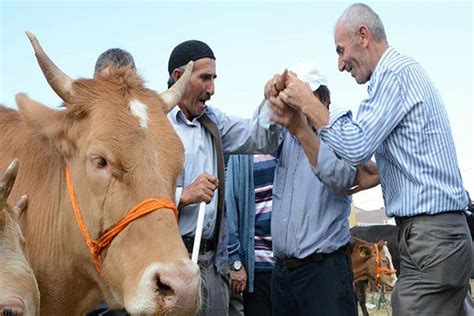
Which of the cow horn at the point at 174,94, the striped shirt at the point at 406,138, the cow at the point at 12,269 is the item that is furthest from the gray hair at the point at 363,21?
the cow at the point at 12,269

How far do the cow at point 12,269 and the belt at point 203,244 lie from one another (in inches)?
68.8

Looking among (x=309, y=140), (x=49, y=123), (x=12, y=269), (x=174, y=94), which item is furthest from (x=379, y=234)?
(x=12, y=269)

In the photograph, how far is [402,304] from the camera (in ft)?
17.5

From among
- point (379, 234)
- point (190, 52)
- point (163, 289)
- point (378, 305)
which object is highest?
point (190, 52)

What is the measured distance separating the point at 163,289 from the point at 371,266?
11.0 m

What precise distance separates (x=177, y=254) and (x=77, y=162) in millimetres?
1033

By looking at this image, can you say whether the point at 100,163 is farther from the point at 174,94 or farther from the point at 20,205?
the point at 174,94

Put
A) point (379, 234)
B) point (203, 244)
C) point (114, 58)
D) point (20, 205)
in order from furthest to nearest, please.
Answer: point (379, 234)
point (114, 58)
point (203, 244)
point (20, 205)

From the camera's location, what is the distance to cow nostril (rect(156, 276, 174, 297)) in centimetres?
421

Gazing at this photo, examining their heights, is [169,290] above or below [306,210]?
above

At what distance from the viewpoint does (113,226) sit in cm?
464

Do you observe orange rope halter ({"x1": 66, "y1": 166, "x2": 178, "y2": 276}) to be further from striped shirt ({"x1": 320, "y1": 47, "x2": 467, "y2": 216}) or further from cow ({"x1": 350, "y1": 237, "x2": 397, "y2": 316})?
cow ({"x1": 350, "y1": 237, "x2": 397, "y2": 316})

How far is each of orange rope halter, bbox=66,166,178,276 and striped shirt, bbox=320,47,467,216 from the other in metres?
1.49

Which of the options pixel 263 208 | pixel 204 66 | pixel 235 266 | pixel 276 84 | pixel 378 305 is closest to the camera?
pixel 276 84
